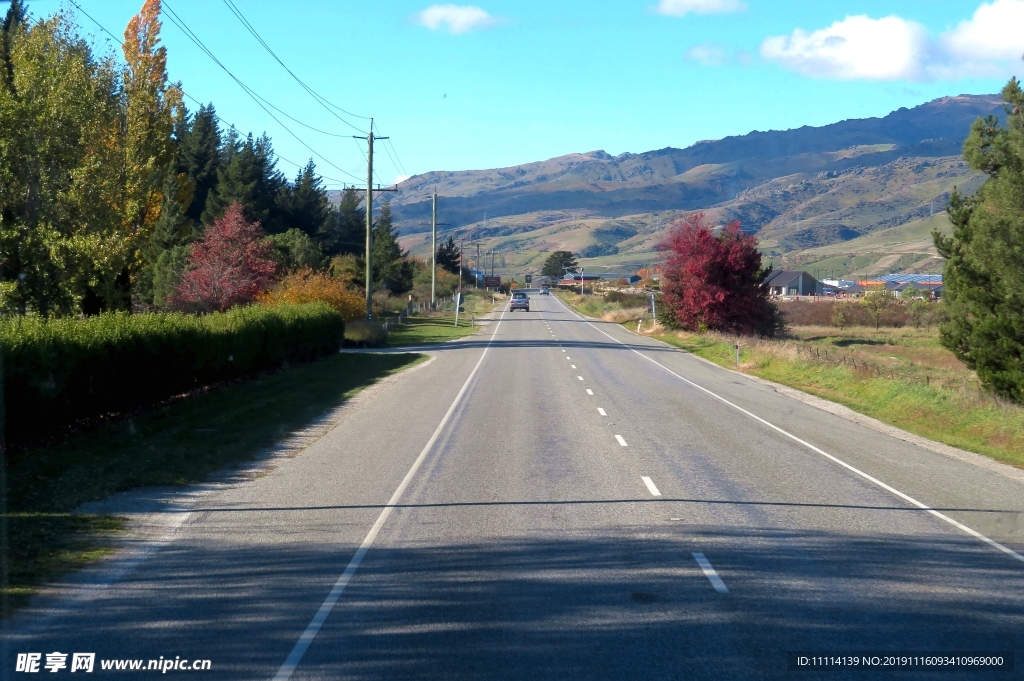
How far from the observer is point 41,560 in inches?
335

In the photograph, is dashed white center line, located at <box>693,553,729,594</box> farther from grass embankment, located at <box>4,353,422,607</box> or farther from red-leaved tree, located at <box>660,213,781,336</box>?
red-leaved tree, located at <box>660,213,781,336</box>

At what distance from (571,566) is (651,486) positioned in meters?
4.31

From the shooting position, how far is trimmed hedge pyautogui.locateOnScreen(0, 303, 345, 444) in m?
14.2

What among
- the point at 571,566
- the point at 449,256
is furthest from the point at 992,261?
the point at 449,256

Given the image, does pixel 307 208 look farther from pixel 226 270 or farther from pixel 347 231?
pixel 226 270

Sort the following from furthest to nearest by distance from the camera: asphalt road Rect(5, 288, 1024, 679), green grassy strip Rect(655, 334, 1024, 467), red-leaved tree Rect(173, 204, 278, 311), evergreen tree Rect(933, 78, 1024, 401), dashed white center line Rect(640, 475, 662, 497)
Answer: red-leaved tree Rect(173, 204, 278, 311) < evergreen tree Rect(933, 78, 1024, 401) < green grassy strip Rect(655, 334, 1024, 467) < dashed white center line Rect(640, 475, 662, 497) < asphalt road Rect(5, 288, 1024, 679)

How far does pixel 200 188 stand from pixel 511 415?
221 ft

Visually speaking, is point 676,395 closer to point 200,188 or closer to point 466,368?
point 466,368

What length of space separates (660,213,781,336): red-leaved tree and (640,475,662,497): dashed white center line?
43.6m

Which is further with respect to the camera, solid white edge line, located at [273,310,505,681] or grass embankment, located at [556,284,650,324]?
grass embankment, located at [556,284,650,324]

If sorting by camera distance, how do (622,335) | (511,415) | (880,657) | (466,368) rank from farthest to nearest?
(622,335) < (466,368) < (511,415) < (880,657)

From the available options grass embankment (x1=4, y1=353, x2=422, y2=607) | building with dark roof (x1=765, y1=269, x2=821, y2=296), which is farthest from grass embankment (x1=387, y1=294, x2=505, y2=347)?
building with dark roof (x1=765, y1=269, x2=821, y2=296)

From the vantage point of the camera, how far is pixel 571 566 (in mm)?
8477

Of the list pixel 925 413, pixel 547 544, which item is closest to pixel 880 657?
pixel 547 544
